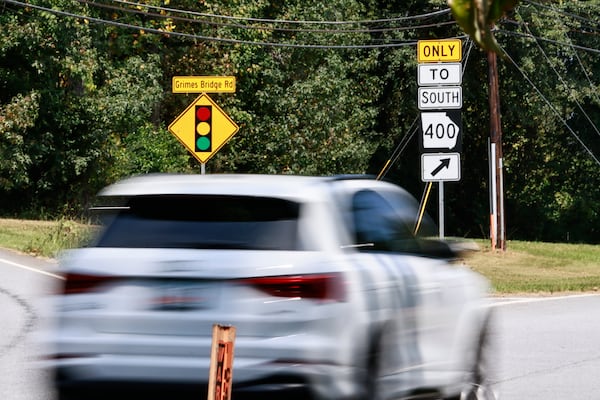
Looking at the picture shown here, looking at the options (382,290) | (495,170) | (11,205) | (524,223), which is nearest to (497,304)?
(382,290)

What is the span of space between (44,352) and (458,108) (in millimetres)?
16512

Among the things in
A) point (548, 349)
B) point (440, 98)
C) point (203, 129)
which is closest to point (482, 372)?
point (548, 349)

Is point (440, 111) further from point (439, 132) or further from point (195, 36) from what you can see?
point (195, 36)

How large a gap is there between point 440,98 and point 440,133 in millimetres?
891

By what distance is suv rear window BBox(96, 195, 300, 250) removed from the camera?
23.5 feet

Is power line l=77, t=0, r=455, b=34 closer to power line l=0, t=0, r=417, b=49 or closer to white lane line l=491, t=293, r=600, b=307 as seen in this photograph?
power line l=0, t=0, r=417, b=49

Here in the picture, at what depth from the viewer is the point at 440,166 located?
Answer: 74.2 ft

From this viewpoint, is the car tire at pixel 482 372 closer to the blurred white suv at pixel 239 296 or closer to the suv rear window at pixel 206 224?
the blurred white suv at pixel 239 296

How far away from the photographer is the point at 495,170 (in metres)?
35.7

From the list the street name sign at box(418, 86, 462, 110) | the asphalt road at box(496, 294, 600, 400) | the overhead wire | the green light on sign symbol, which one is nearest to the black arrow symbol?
the street name sign at box(418, 86, 462, 110)

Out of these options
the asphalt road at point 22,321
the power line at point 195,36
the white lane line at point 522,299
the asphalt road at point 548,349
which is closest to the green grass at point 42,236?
the asphalt road at point 22,321

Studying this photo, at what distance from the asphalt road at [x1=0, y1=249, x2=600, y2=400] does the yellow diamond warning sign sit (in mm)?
3039

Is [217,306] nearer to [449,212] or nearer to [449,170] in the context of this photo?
[449,170]

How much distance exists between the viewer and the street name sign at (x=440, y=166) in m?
22.5
